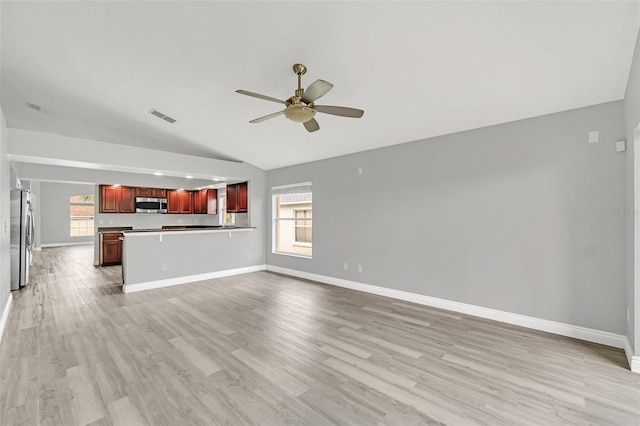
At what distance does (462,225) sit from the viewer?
3.80m

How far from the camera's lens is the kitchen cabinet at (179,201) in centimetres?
898

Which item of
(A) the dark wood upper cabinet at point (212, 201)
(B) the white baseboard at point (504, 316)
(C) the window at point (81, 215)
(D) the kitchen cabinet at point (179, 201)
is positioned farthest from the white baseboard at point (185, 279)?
(C) the window at point (81, 215)

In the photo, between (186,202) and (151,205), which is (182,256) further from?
(186,202)

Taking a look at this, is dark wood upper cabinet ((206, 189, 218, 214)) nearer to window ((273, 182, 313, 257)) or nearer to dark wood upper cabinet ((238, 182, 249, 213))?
dark wood upper cabinet ((238, 182, 249, 213))

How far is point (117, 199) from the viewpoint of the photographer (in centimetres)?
799

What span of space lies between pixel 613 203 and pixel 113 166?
6.72 m

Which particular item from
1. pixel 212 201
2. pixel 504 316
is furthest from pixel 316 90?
pixel 212 201

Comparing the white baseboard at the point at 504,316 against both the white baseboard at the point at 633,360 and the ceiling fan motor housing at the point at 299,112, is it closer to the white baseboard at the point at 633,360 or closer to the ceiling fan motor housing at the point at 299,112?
the white baseboard at the point at 633,360

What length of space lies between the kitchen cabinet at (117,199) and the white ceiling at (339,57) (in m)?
3.94

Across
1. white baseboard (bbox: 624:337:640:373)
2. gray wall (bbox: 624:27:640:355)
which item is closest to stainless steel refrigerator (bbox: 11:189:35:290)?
gray wall (bbox: 624:27:640:355)

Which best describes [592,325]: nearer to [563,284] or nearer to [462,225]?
[563,284]

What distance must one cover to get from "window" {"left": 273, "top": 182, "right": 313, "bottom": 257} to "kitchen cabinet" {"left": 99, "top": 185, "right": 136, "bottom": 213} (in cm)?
462

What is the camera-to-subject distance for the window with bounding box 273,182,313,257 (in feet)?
21.3

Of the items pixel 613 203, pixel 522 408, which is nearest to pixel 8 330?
pixel 522 408
